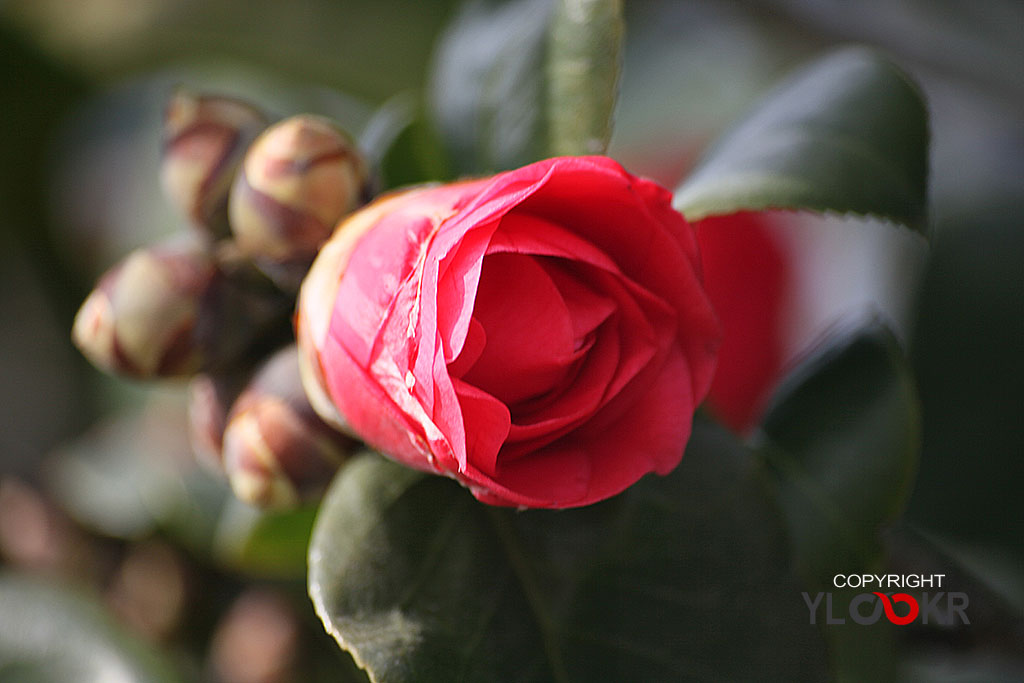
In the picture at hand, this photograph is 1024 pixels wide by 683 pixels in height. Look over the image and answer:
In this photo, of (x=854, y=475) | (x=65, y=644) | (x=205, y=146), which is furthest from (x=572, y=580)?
(x=65, y=644)

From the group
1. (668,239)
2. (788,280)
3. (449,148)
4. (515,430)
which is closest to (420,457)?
(515,430)

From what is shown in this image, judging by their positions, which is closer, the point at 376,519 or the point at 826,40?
the point at 376,519

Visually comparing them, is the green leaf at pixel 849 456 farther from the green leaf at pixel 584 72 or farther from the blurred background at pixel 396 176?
the green leaf at pixel 584 72

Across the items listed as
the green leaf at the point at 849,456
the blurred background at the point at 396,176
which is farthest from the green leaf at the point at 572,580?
the blurred background at the point at 396,176

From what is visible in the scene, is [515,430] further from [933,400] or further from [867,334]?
[933,400]

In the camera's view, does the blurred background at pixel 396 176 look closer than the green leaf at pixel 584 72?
No

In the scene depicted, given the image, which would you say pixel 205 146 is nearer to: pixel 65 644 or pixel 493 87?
pixel 493 87

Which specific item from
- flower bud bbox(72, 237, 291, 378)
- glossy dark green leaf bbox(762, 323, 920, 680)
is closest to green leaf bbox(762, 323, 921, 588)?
glossy dark green leaf bbox(762, 323, 920, 680)
